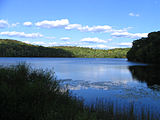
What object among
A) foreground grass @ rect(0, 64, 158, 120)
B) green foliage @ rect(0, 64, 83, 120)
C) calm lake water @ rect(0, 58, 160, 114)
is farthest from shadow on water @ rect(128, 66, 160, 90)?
green foliage @ rect(0, 64, 83, 120)

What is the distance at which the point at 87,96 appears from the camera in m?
16.7

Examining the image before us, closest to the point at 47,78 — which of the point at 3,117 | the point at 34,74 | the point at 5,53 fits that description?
the point at 34,74

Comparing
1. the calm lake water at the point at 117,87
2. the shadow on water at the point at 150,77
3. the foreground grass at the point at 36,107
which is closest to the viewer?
the foreground grass at the point at 36,107

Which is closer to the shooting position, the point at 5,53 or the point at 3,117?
the point at 3,117

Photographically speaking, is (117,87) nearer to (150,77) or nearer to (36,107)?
(150,77)

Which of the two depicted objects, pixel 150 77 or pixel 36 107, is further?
pixel 150 77

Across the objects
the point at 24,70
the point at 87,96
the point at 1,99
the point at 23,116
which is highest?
the point at 24,70

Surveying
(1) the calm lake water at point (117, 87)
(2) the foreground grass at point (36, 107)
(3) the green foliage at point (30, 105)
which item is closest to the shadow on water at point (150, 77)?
(1) the calm lake water at point (117, 87)

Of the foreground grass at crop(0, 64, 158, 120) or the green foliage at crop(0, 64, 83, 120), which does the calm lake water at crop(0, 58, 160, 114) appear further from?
the green foliage at crop(0, 64, 83, 120)

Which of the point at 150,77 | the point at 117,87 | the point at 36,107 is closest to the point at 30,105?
the point at 36,107

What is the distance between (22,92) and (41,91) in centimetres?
102

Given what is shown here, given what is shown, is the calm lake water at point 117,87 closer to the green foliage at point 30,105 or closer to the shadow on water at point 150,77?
the shadow on water at point 150,77

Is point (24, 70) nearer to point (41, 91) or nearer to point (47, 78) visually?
point (47, 78)

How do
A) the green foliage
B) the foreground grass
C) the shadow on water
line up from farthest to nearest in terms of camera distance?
the shadow on water < the green foliage < the foreground grass
